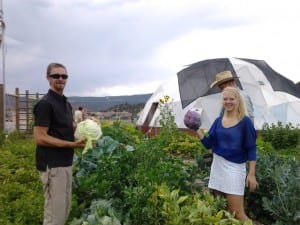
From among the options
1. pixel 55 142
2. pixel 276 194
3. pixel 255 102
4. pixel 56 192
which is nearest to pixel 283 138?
pixel 255 102

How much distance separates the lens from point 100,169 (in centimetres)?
484

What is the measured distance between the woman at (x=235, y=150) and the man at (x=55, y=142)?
1.29 meters

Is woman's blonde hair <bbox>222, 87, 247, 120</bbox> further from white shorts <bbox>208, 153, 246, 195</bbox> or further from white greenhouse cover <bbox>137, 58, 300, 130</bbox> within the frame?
white greenhouse cover <bbox>137, 58, 300, 130</bbox>

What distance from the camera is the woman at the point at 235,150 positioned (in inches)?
163

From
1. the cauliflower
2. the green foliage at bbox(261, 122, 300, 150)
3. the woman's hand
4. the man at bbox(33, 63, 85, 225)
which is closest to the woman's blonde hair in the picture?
the woman's hand

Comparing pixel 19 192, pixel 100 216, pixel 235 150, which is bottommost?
pixel 19 192

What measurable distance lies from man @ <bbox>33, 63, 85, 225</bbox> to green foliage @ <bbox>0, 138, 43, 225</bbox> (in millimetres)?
870

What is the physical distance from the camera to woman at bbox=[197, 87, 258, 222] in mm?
4137

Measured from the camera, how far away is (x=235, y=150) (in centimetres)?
413

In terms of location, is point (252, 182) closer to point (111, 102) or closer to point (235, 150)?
point (235, 150)

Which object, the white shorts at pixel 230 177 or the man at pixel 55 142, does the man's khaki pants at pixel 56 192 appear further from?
the white shorts at pixel 230 177

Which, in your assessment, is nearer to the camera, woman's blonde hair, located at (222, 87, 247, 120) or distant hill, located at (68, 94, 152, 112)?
woman's blonde hair, located at (222, 87, 247, 120)

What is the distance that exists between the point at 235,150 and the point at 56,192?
160 centimetres

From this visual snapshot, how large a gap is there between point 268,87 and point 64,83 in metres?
17.9
